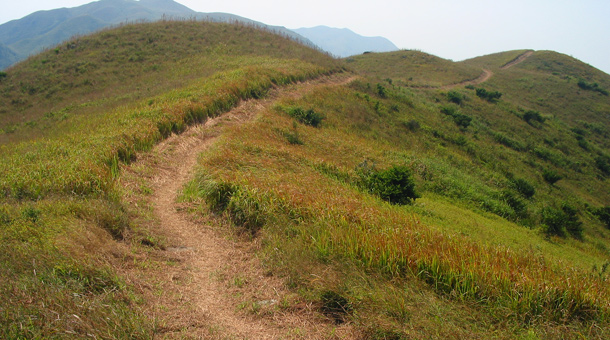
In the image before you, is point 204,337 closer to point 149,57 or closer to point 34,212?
point 34,212

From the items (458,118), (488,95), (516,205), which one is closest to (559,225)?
(516,205)

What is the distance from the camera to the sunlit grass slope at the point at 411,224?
12.9 ft

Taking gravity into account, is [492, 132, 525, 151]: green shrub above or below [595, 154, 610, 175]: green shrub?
above

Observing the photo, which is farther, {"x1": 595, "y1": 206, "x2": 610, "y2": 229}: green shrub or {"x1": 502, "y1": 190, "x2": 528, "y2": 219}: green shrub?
{"x1": 595, "y1": 206, "x2": 610, "y2": 229}: green shrub

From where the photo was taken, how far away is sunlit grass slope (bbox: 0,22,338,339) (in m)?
3.29

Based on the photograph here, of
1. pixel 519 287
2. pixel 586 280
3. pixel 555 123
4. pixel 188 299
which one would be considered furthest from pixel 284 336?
pixel 555 123

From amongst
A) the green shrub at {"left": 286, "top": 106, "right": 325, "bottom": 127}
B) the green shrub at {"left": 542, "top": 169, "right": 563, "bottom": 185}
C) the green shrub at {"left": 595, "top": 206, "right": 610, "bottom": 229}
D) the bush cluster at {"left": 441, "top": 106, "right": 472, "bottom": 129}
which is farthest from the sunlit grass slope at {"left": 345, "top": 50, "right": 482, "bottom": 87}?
the green shrub at {"left": 286, "top": 106, "right": 325, "bottom": 127}

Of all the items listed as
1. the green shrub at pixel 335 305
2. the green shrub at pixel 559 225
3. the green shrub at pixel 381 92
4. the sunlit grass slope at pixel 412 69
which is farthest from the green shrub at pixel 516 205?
the sunlit grass slope at pixel 412 69

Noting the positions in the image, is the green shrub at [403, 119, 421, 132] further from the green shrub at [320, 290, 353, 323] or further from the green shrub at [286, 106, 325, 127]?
the green shrub at [320, 290, 353, 323]

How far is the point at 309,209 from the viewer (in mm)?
6328

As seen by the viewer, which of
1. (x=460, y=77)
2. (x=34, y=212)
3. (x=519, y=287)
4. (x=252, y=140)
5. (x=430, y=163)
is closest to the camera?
(x=519, y=287)

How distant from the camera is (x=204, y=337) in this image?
361cm

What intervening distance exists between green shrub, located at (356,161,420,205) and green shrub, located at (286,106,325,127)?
260 inches

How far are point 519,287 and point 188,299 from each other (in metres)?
4.25
